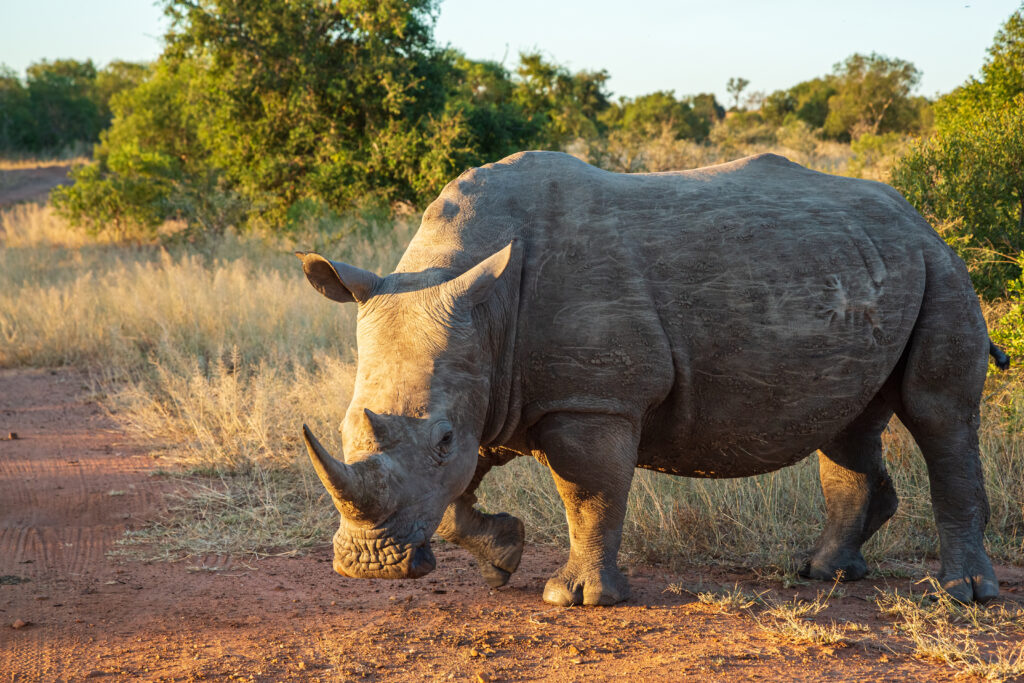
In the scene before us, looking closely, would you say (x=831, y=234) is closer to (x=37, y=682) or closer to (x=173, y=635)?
(x=173, y=635)

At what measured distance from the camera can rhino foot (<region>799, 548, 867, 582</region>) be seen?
15.9 feet

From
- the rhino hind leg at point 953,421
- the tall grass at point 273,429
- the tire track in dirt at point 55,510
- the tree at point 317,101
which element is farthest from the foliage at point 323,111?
the rhino hind leg at point 953,421

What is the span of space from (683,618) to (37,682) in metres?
2.51

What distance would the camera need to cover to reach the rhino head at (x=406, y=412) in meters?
3.30

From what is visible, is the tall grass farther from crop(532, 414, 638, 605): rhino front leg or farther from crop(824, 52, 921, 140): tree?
crop(824, 52, 921, 140): tree

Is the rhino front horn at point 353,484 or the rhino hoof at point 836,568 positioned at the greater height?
the rhino front horn at point 353,484

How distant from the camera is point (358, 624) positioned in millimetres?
4137

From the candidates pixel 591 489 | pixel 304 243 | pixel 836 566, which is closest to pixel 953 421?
pixel 836 566

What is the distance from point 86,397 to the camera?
28.9 ft

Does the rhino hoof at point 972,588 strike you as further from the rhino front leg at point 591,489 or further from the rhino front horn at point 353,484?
the rhino front horn at point 353,484

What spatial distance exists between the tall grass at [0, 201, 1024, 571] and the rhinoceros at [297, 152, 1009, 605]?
0.92 meters

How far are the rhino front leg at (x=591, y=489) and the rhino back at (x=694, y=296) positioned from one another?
0.31 feet

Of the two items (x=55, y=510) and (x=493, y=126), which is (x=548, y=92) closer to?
(x=493, y=126)

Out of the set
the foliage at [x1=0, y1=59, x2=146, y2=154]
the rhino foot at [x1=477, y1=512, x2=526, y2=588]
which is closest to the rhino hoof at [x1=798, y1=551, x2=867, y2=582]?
the rhino foot at [x1=477, y1=512, x2=526, y2=588]
